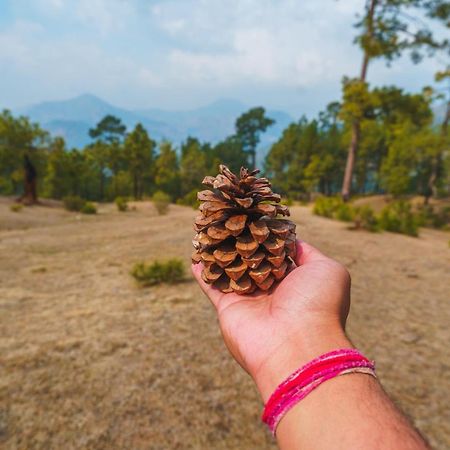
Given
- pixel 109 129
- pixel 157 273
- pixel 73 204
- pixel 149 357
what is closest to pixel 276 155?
pixel 109 129

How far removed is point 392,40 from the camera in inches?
763

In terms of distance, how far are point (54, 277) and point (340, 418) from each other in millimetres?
8176

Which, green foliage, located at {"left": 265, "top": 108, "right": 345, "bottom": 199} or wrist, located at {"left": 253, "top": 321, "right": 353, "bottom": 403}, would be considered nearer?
wrist, located at {"left": 253, "top": 321, "right": 353, "bottom": 403}

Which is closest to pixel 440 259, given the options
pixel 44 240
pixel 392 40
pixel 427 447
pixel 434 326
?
pixel 434 326

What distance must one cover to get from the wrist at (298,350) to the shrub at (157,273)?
579 cm

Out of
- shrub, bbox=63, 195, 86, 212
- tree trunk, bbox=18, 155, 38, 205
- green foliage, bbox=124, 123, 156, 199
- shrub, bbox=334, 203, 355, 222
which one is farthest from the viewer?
green foliage, bbox=124, 123, 156, 199

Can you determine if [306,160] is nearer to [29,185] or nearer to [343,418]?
[29,185]

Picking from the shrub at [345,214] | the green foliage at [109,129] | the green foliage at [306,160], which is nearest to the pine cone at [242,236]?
the shrub at [345,214]

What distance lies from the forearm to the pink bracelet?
0.03m

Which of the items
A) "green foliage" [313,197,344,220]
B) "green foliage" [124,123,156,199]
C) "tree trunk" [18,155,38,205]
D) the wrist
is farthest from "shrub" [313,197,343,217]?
"green foliage" [124,123,156,199]

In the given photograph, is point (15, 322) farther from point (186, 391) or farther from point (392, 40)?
point (392, 40)

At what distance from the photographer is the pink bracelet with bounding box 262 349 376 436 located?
154 cm

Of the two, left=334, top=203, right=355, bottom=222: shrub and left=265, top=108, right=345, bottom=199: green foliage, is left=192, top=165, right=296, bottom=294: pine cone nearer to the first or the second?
left=334, top=203, right=355, bottom=222: shrub

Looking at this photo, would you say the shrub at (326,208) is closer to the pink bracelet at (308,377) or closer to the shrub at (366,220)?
the shrub at (366,220)
